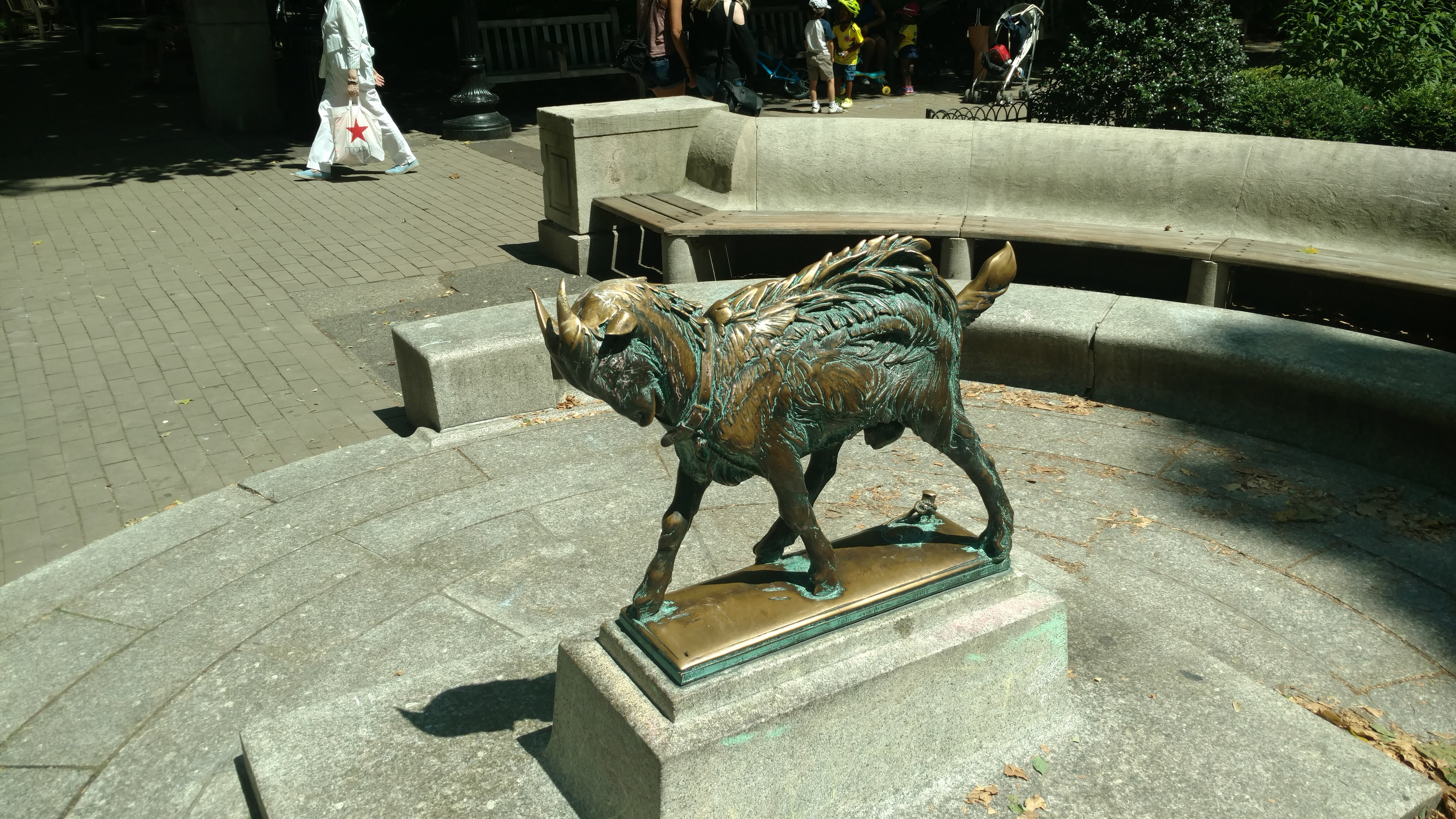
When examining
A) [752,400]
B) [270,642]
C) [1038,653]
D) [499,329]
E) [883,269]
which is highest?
[883,269]

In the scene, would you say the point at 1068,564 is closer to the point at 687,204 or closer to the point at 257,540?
the point at 257,540

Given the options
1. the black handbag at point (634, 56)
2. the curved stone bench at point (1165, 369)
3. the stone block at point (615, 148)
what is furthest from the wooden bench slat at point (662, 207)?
the black handbag at point (634, 56)

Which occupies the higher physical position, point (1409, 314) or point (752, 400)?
point (752, 400)

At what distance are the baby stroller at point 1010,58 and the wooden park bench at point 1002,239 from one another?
16.3ft

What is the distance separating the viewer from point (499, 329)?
6.11 meters

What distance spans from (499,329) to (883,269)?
3.31 m

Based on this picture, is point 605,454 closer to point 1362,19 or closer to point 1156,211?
point 1156,211

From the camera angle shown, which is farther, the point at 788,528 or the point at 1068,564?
the point at 1068,564

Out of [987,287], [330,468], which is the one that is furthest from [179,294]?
[987,287]

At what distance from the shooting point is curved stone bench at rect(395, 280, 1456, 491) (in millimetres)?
5160

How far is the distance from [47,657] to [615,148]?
6.01 metres

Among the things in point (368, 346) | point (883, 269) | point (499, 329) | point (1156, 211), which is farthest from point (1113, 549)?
point (368, 346)

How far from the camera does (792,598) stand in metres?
3.26

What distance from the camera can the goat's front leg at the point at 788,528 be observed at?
11.8 feet
